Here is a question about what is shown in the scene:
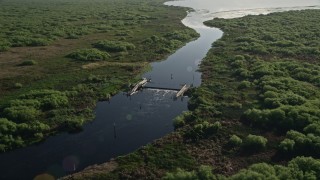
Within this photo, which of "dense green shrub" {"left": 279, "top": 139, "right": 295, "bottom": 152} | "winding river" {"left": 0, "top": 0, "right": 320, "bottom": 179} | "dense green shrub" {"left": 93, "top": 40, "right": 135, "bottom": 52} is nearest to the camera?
"winding river" {"left": 0, "top": 0, "right": 320, "bottom": 179}

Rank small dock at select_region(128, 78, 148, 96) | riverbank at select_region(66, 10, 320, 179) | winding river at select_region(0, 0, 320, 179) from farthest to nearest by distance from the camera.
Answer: small dock at select_region(128, 78, 148, 96), winding river at select_region(0, 0, 320, 179), riverbank at select_region(66, 10, 320, 179)

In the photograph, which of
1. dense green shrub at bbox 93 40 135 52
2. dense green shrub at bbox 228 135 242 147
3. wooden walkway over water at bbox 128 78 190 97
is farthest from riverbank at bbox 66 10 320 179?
dense green shrub at bbox 93 40 135 52

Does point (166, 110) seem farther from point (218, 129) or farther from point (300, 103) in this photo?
point (300, 103)

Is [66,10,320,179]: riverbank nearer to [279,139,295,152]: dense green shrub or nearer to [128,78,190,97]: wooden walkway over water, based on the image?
[279,139,295,152]: dense green shrub

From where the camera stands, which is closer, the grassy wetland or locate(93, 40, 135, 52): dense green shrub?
the grassy wetland

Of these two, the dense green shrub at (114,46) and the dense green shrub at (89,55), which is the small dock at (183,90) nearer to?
the dense green shrub at (89,55)

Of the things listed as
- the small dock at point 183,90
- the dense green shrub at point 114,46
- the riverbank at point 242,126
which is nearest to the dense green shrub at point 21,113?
the riverbank at point 242,126

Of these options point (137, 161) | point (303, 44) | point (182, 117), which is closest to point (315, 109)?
point (182, 117)

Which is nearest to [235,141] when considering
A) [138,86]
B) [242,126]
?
[242,126]
